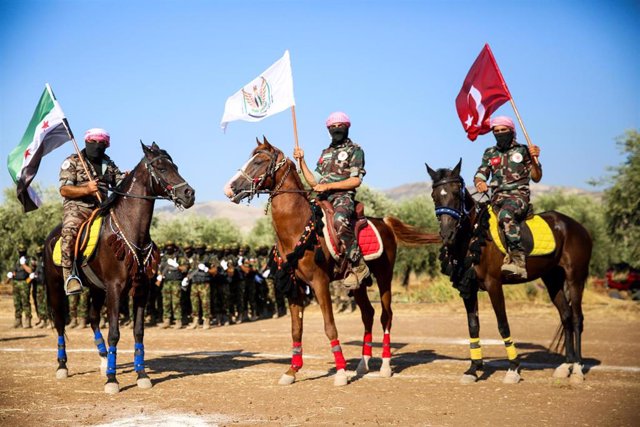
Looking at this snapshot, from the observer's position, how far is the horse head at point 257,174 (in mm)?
10242

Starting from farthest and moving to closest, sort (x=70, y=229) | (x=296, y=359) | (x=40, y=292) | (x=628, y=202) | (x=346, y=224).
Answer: (x=628, y=202), (x=40, y=292), (x=70, y=229), (x=346, y=224), (x=296, y=359)

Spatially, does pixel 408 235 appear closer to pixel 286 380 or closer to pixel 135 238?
pixel 286 380

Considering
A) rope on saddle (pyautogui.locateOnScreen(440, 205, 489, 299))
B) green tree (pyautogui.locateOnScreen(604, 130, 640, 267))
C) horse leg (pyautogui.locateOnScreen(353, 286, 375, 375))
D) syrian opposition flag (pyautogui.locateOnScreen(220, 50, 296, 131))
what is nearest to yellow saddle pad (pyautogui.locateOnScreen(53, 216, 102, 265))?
syrian opposition flag (pyautogui.locateOnScreen(220, 50, 296, 131))

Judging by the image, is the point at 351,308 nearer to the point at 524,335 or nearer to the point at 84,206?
the point at 524,335

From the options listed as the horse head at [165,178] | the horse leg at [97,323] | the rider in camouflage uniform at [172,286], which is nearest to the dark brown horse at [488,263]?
the horse head at [165,178]

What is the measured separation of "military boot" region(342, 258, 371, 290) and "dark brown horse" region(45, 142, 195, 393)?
258cm

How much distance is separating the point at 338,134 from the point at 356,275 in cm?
217

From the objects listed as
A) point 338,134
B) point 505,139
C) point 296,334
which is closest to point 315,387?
point 296,334

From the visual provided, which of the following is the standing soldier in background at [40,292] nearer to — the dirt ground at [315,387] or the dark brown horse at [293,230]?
the dirt ground at [315,387]

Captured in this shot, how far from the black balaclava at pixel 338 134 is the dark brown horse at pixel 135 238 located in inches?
92.9

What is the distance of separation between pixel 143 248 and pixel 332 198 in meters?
2.90

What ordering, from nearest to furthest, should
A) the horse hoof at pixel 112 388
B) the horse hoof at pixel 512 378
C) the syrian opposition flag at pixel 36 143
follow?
the horse hoof at pixel 112 388, the horse hoof at pixel 512 378, the syrian opposition flag at pixel 36 143

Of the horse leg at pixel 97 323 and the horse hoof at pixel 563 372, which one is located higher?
the horse leg at pixel 97 323

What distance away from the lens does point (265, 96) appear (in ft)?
38.2
